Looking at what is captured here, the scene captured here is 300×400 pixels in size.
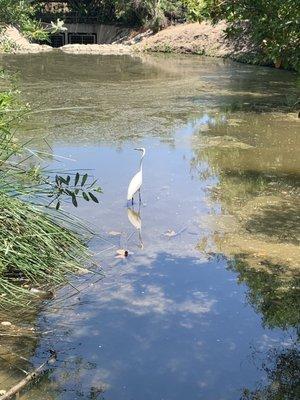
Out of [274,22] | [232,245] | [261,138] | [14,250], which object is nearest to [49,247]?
[14,250]

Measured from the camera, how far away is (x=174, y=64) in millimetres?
23750

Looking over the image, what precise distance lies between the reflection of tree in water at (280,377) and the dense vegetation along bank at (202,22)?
8.27ft

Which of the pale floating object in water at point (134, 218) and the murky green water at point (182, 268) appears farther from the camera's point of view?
the pale floating object in water at point (134, 218)

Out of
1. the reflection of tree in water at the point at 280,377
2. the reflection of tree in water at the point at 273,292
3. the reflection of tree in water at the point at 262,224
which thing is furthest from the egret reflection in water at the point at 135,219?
the reflection of tree in water at the point at 280,377

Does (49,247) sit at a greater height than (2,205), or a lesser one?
lesser

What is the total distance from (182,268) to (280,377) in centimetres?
184

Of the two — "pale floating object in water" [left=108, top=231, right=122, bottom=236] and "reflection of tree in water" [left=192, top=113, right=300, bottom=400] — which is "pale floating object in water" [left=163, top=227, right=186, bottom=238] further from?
"pale floating object in water" [left=108, top=231, right=122, bottom=236]

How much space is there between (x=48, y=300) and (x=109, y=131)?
23.2 ft

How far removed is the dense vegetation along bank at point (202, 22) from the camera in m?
5.51

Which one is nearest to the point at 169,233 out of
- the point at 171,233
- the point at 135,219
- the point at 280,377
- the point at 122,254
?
the point at 171,233

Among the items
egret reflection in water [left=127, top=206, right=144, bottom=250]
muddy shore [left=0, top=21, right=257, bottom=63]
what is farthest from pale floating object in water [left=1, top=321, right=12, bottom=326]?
muddy shore [left=0, top=21, right=257, bottom=63]

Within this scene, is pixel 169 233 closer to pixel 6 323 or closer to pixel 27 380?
pixel 6 323

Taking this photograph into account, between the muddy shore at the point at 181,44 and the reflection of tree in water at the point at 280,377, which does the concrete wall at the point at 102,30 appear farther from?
the reflection of tree in water at the point at 280,377

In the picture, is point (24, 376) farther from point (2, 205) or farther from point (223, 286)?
point (223, 286)
